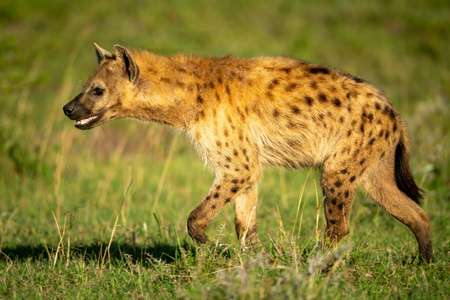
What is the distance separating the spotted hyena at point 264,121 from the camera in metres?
3.21

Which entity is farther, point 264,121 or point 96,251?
point 96,251

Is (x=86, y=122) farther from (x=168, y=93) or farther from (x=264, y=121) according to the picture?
(x=264, y=121)

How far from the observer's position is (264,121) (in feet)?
11.0

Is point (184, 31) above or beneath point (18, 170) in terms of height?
above

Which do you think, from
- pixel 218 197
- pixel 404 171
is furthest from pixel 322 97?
pixel 218 197

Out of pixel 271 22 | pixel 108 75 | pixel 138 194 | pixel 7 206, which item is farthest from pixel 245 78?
pixel 271 22

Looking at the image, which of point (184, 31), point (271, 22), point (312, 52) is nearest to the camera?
point (312, 52)

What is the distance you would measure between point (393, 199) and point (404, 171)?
0.21 m

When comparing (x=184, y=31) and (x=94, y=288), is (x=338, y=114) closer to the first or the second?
(x=94, y=288)

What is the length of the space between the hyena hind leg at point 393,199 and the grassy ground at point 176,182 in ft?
0.77

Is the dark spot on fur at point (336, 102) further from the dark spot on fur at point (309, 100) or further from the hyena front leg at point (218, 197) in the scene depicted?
the hyena front leg at point (218, 197)

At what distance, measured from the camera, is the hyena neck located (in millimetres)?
3359

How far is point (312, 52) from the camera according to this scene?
433 inches

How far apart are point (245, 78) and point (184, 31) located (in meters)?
8.88
